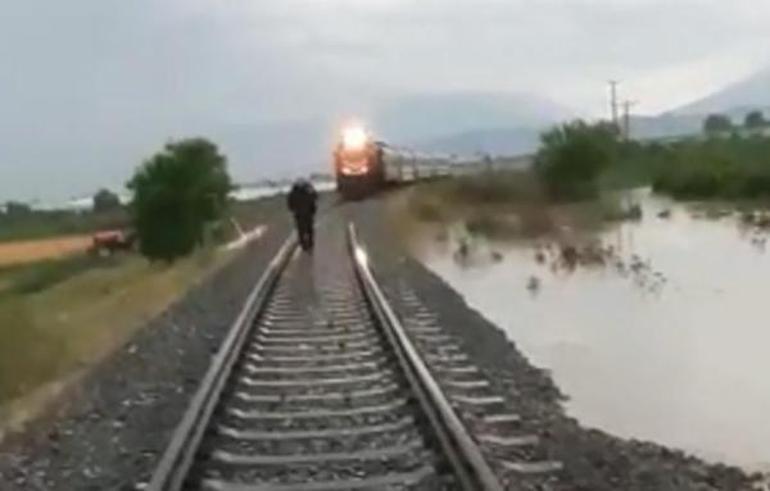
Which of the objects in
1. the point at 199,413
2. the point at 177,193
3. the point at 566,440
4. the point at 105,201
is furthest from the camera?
the point at 105,201

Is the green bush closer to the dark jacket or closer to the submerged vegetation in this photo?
the submerged vegetation

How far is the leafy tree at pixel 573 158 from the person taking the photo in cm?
7088

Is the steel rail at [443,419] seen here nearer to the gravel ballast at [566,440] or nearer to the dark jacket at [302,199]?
the gravel ballast at [566,440]

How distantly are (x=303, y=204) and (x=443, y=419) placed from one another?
21744 millimetres

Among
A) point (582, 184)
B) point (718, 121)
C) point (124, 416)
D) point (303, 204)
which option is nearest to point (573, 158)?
point (582, 184)

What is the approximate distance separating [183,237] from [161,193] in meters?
14.2

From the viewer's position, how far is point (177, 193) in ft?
A: 323

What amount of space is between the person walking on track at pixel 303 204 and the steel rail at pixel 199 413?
35.5 ft

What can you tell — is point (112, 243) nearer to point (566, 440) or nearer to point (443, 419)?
point (566, 440)

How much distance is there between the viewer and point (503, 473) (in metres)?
10.2

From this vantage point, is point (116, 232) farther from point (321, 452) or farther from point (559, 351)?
point (321, 452)

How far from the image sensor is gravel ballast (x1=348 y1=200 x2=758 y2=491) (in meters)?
10.7

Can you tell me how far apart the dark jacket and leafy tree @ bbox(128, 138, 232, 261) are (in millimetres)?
49798

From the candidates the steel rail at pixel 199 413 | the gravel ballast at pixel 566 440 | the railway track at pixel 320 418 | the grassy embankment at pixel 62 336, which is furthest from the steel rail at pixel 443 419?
the grassy embankment at pixel 62 336
